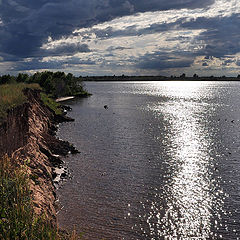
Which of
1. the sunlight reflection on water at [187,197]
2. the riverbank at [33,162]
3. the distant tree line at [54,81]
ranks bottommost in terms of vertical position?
the sunlight reflection on water at [187,197]

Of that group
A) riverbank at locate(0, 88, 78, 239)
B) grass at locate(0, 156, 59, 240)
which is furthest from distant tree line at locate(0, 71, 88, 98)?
grass at locate(0, 156, 59, 240)

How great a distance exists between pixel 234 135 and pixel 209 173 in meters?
25.0

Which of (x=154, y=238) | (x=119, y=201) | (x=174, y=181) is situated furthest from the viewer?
(x=174, y=181)

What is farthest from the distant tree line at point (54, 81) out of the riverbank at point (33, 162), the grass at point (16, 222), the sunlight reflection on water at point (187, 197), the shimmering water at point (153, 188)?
the grass at point (16, 222)

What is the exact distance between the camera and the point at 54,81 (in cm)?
13325

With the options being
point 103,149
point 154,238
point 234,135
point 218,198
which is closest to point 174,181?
point 218,198

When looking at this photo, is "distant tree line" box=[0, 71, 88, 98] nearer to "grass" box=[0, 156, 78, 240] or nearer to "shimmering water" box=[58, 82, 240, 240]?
"shimmering water" box=[58, 82, 240, 240]

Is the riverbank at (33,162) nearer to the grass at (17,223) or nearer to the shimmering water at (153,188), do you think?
the grass at (17,223)

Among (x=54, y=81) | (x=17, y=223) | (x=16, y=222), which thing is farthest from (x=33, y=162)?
(x=54, y=81)

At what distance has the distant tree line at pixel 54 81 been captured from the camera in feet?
436

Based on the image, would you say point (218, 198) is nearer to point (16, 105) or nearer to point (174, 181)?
point (174, 181)

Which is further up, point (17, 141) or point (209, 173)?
point (17, 141)

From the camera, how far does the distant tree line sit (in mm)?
132875

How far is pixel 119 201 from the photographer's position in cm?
2364
